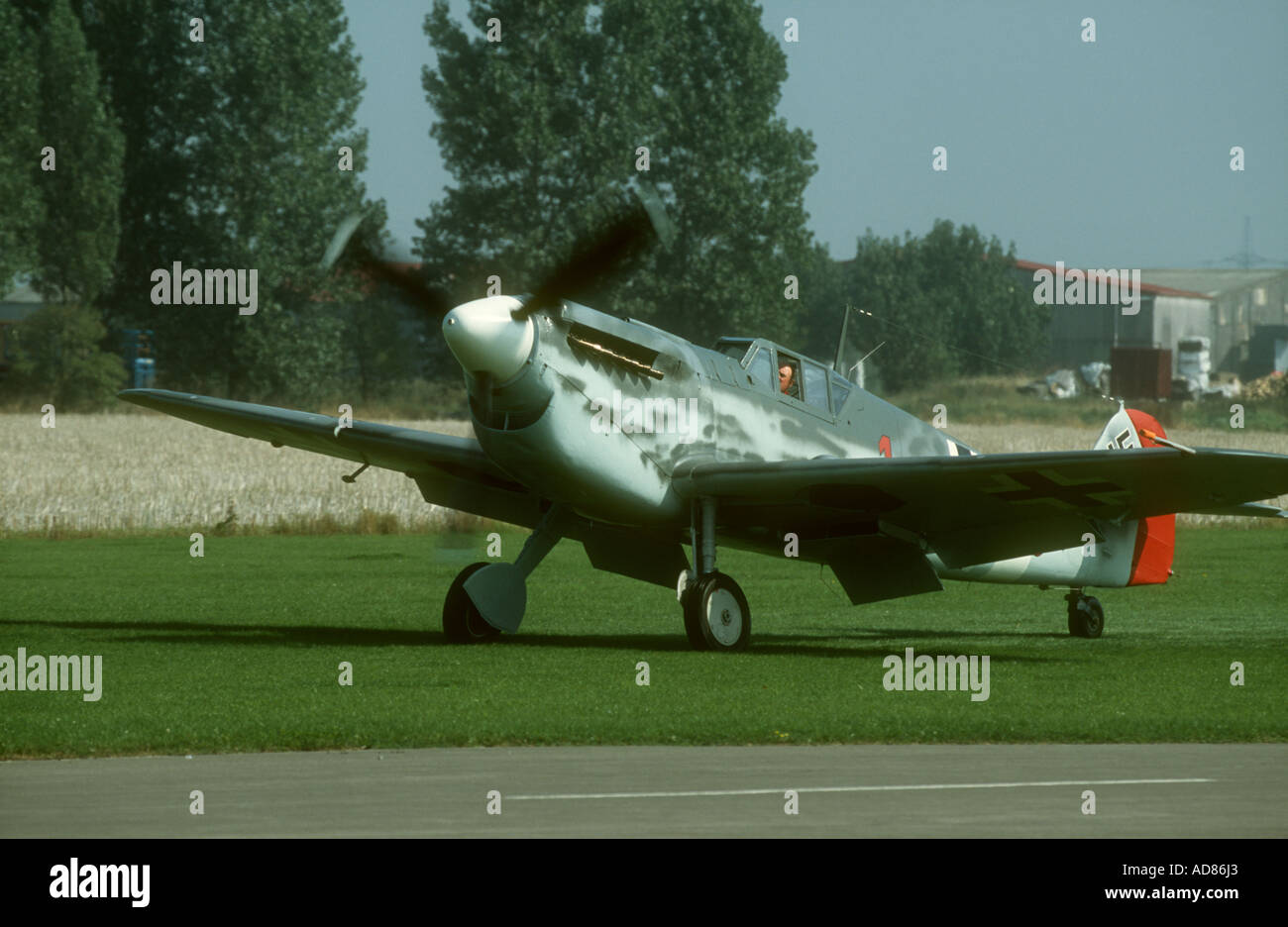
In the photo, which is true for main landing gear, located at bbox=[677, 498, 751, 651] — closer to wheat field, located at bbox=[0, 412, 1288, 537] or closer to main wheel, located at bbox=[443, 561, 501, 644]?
main wheel, located at bbox=[443, 561, 501, 644]

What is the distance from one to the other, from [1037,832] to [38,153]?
66761mm

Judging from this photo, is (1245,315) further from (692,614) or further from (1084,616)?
(692,614)

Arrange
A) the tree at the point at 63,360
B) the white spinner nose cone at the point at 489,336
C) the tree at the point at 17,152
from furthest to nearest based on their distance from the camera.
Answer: the tree at the point at 63,360 → the tree at the point at 17,152 → the white spinner nose cone at the point at 489,336

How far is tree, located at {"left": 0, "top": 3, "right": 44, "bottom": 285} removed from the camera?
66.8m

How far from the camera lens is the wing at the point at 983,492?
15.2m

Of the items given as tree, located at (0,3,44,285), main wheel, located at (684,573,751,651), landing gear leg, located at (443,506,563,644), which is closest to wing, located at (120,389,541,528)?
landing gear leg, located at (443,506,563,644)

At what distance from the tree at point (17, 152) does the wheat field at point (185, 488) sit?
575 inches

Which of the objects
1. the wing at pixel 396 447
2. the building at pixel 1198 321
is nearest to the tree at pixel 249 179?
the wing at pixel 396 447

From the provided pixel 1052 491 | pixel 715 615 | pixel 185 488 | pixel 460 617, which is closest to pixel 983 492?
pixel 1052 491

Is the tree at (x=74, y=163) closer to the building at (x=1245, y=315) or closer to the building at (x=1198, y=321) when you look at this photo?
the building at (x=1198, y=321)

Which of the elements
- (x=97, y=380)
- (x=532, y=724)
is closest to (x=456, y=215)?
(x=97, y=380)

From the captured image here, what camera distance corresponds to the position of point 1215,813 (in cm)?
845

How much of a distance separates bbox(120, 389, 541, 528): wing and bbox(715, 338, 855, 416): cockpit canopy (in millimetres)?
2575

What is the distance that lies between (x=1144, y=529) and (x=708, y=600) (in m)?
6.26
